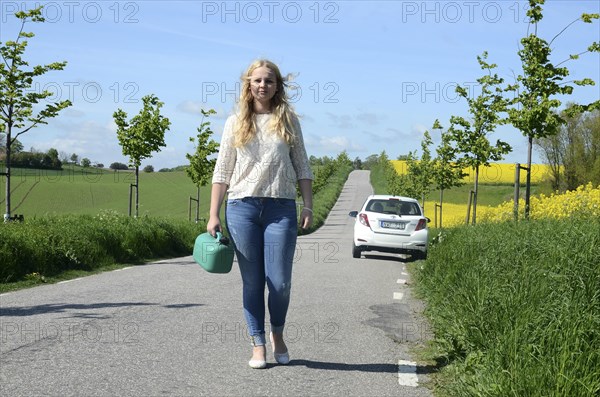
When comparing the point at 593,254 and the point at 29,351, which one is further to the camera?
the point at 593,254

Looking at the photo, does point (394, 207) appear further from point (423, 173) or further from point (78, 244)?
point (423, 173)

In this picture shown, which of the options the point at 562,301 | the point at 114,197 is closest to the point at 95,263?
the point at 562,301

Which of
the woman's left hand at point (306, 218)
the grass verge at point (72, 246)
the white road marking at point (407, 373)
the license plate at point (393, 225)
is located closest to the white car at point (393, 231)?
the license plate at point (393, 225)

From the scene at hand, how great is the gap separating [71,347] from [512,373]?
11.0ft

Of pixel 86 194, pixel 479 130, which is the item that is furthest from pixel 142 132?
pixel 86 194

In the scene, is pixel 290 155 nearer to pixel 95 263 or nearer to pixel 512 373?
pixel 512 373

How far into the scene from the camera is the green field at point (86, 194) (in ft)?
196

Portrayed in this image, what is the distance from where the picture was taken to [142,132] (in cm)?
3375

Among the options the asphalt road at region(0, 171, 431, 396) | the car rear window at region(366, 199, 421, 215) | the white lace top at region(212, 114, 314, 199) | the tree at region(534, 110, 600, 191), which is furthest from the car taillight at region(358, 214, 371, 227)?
the tree at region(534, 110, 600, 191)

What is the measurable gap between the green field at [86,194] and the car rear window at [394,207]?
37465mm

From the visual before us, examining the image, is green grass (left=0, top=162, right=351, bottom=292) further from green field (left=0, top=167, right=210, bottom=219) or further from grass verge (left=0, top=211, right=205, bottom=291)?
green field (left=0, top=167, right=210, bottom=219)

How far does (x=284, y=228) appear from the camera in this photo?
206 inches

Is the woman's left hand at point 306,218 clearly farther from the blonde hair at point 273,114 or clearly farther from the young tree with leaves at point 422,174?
the young tree with leaves at point 422,174

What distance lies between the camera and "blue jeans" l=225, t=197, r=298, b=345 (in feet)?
17.3
